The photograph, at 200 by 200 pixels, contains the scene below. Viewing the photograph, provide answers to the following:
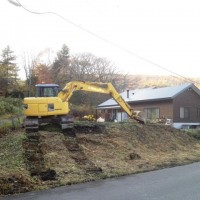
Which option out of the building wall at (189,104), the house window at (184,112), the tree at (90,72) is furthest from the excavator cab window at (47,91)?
the tree at (90,72)

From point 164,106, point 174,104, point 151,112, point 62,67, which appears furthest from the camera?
point 62,67

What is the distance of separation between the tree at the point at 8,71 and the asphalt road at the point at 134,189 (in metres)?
34.6

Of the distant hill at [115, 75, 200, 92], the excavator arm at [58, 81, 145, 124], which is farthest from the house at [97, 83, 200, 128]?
the distant hill at [115, 75, 200, 92]

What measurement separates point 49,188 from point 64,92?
1054cm

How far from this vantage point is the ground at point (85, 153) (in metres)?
13.2

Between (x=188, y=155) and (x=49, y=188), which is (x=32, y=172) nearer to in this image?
(x=49, y=188)

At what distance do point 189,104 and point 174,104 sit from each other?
9.29 feet

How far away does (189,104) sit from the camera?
45.6 meters

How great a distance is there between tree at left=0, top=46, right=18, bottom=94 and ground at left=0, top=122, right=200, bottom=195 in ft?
85.9

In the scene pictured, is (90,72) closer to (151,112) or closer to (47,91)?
(151,112)

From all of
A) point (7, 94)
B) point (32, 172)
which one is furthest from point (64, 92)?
point (7, 94)

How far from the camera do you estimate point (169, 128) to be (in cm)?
2631

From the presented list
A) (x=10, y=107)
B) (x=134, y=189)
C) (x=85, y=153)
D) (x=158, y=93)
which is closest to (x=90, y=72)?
(x=158, y=93)

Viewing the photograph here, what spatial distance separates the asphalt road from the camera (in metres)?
10.5
